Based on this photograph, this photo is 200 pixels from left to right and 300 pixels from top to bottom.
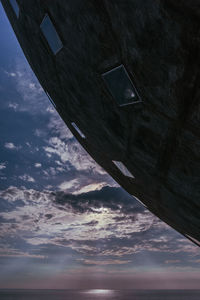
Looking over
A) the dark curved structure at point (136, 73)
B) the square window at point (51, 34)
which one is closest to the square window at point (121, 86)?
the dark curved structure at point (136, 73)

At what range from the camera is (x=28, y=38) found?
4316mm

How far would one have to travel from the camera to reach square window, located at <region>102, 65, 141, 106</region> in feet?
8.91

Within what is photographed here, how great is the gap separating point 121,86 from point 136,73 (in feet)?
1.30

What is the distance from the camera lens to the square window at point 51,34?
126 inches

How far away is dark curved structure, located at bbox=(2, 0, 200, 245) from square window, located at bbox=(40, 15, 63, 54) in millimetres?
16

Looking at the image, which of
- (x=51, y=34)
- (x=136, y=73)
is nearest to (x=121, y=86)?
(x=136, y=73)

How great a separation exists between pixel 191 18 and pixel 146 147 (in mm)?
1893

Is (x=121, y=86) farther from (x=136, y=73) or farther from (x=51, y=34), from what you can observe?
(x=51, y=34)

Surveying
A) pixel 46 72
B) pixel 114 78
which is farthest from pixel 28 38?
pixel 114 78

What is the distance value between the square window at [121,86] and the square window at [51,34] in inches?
37.2

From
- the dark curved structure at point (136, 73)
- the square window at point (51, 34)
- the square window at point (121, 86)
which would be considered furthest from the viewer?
the square window at point (51, 34)

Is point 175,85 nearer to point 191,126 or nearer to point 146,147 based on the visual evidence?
point 191,126

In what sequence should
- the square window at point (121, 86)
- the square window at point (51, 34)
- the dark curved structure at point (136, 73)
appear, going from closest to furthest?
the dark curved structure at point (136, 73) → the square window at point (121, 86) → the square window at point (51, 34)

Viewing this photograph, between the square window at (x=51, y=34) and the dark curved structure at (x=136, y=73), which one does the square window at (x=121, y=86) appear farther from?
the square window at (x=51, y=34)
